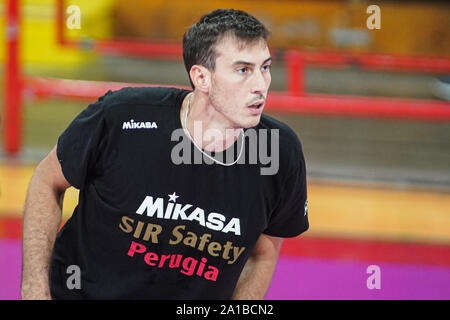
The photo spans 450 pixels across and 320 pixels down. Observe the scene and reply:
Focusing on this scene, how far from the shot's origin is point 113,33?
12484 millimetres

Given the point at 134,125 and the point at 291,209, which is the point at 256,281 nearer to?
the point at 291,209

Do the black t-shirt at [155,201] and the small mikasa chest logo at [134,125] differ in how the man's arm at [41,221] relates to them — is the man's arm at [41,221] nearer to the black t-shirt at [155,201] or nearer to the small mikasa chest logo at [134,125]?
the black t-shirt at [155,201]

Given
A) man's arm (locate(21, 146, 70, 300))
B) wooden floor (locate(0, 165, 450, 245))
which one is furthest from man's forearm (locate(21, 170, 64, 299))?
wooden floor (locate(0, 165, 450, 245))

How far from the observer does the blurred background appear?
153 inches

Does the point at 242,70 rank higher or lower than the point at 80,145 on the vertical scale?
higher

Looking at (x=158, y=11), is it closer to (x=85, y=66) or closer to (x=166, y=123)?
(x=85, y=66)

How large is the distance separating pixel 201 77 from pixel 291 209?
46cm

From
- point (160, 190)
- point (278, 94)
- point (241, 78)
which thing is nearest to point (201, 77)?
point (241, 78)

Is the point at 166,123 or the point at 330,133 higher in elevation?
the point at 166,123

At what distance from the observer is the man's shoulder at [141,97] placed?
189cm

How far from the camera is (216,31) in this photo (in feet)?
5.86

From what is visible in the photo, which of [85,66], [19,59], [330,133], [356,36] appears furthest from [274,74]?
[19,59]

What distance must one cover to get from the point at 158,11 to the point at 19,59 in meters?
7.10
